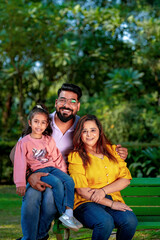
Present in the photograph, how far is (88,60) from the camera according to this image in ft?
43.8

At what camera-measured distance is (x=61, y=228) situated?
3.11 meters

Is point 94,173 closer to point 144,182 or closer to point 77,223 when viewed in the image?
point 77,223

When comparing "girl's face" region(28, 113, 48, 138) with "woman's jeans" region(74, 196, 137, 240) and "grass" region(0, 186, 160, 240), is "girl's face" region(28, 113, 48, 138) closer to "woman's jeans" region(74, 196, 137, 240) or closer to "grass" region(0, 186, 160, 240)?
"woman's jeans" region(74, 196, 137, 240)

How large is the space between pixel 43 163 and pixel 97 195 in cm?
57

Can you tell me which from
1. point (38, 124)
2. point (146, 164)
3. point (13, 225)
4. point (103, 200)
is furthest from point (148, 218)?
point (146, 164)

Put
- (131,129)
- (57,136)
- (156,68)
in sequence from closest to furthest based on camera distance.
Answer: (57,136)
(131,129)
(156,68)

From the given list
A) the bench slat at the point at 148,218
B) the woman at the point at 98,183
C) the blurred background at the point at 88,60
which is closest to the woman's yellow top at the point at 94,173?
the woman at the point at 98,183

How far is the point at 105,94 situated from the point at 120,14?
296cm

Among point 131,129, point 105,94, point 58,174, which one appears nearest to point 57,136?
point 58,174

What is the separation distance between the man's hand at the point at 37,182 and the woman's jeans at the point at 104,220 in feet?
1.29

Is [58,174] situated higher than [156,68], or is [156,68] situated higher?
[156,68]

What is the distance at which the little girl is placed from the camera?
2941mm

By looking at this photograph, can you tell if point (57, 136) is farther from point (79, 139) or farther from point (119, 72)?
point (119, 72)

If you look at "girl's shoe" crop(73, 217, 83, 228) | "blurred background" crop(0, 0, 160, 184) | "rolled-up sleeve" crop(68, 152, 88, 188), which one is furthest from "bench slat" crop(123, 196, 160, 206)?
"blurred background" crop(0, 0, 160, 184)
